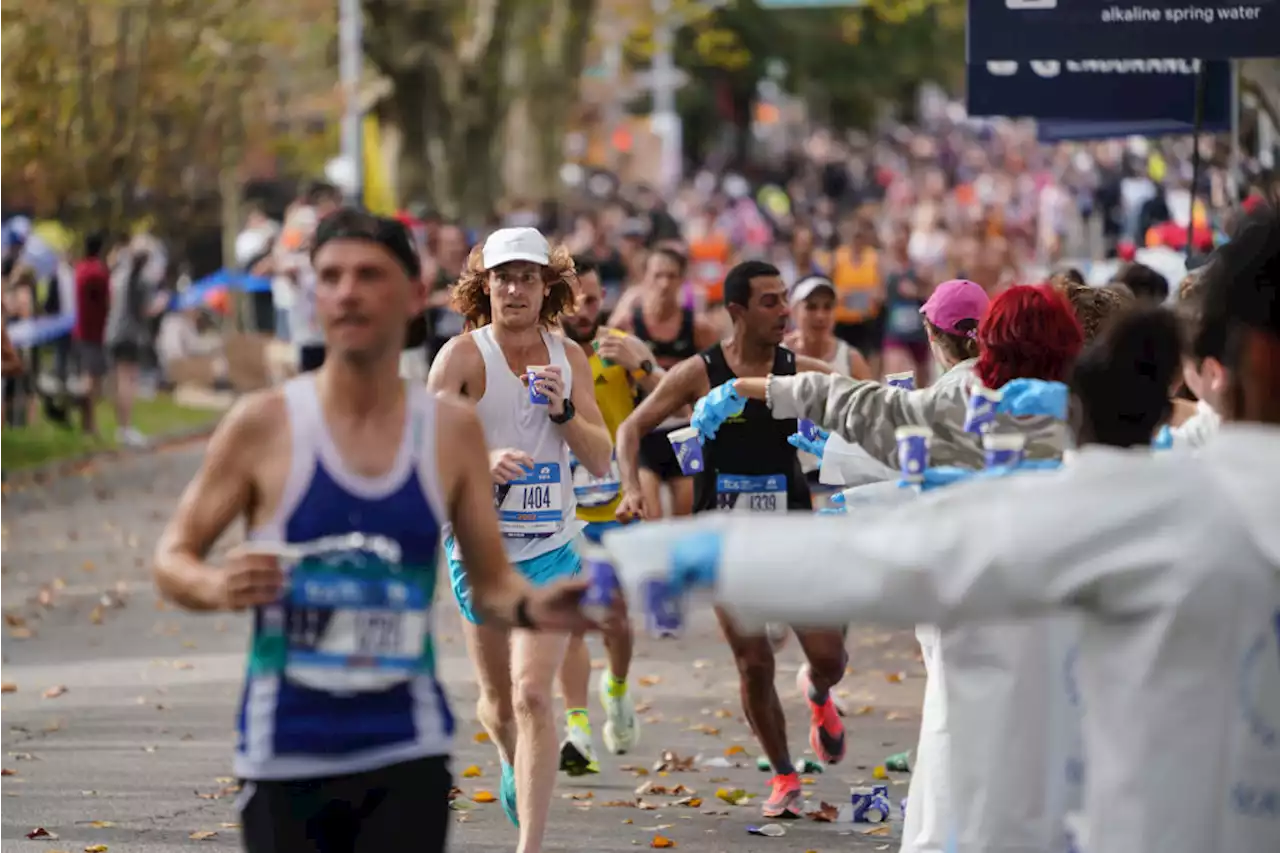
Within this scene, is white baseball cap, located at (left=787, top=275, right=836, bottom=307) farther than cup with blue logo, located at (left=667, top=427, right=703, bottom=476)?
Yes

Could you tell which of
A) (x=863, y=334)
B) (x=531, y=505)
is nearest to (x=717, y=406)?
(x=531, y=505)

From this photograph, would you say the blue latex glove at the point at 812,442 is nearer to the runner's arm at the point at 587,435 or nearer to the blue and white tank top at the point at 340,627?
the runner's arm at the point at 587,435

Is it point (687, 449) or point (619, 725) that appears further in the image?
point (619, 725)

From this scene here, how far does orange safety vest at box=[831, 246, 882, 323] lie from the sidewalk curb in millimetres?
7010

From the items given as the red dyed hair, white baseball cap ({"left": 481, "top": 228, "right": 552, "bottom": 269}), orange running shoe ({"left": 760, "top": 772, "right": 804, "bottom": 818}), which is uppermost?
white baseball cap ({"left": 481, "top": 228, "right": 552, "bottom": 269})

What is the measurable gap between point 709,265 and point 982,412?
941 inches

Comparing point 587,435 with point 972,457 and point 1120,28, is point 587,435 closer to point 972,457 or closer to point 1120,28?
point 972,457

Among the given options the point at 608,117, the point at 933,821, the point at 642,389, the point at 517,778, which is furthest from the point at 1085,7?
the point at 608,117

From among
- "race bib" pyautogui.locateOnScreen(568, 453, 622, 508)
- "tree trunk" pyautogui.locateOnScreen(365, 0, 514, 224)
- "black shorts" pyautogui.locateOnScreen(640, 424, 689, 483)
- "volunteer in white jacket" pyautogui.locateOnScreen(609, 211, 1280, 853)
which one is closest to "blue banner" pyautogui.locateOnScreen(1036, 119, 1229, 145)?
"black shorts" pyautogui.locateOnScreen(640, 424, 689, 483)

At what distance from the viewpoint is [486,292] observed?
8977 millimetres

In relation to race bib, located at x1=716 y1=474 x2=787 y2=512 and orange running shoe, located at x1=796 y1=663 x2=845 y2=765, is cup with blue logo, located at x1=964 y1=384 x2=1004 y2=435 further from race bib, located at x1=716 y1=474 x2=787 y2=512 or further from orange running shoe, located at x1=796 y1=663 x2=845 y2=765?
orange running shoe, located at x1=796 y1=663 x2=845 y2=765

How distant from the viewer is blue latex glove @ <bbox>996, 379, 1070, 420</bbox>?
573 cm

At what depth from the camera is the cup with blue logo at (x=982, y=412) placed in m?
5.75

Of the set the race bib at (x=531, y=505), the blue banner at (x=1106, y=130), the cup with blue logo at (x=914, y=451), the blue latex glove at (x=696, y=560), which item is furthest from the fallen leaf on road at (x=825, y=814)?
the blue banner at (x=1106, y=130)
